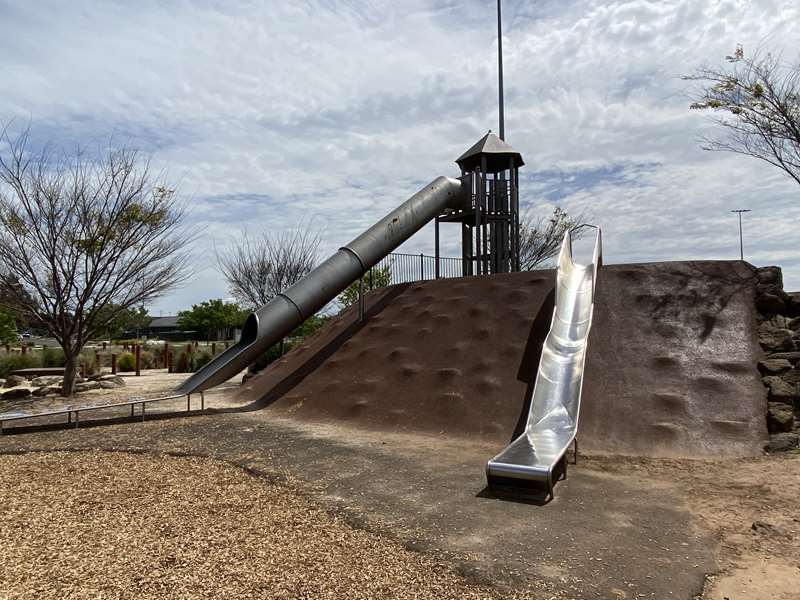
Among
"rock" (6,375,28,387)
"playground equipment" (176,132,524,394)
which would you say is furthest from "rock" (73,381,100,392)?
"playground equipment" (176,132,524,394)

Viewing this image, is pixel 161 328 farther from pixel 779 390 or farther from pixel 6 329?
pixel 779 390

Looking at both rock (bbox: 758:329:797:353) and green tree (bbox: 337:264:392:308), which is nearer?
rock (bbox: 758:329:797:353)

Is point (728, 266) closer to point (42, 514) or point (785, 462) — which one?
point (785, 462)

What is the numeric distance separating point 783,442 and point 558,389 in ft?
10.5

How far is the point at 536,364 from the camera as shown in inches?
433

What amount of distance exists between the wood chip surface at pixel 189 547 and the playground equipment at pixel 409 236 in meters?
6.17

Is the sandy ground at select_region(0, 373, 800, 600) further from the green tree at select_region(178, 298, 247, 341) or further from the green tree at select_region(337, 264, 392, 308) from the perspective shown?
the green tree at select_region(178, 298, 247, 341)

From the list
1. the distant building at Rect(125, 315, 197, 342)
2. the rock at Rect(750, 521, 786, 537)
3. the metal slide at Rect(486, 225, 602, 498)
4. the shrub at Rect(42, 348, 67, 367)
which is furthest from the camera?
the distant building at Rect(125, 315, 197, 342)

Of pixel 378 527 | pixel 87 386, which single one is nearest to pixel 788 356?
pixel 378 527

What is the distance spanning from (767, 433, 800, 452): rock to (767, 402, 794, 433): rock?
221 millimetres

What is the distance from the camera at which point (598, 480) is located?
7156 millimetres

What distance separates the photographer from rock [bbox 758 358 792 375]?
9.57 metres

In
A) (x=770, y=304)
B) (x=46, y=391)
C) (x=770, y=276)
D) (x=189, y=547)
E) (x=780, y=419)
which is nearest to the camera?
(x=189, y=547)

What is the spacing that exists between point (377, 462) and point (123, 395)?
10.5m
